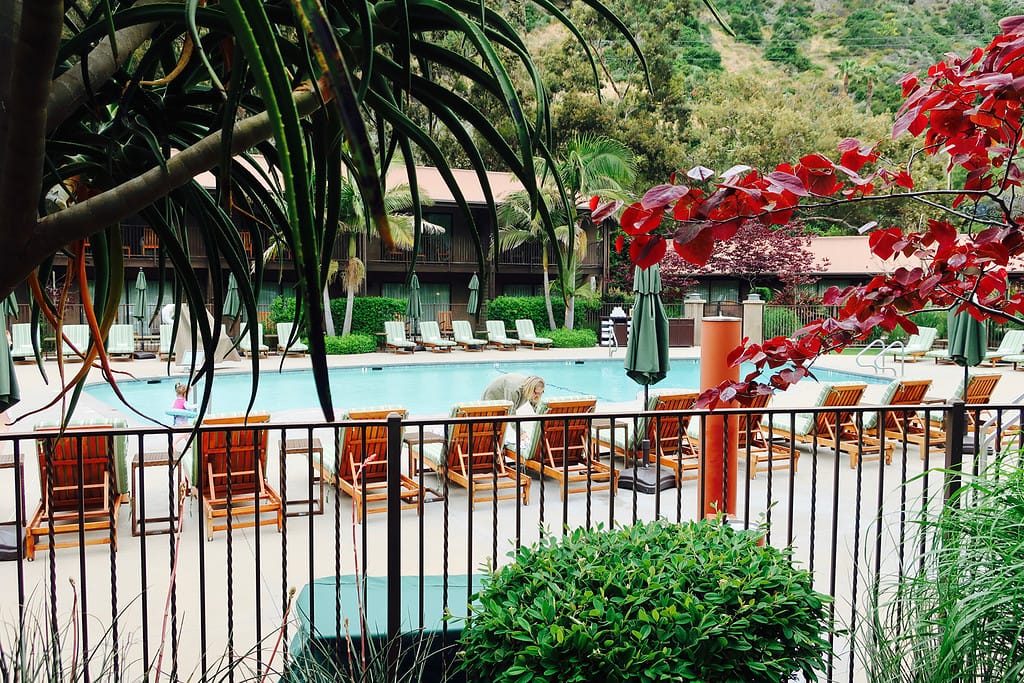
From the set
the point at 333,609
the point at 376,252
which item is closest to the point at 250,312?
the point at 333,609

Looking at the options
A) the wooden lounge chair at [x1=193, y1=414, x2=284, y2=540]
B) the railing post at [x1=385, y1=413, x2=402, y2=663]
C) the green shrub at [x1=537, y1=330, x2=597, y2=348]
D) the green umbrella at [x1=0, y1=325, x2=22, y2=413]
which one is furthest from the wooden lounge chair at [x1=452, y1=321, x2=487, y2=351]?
the railing post at [x1=385, y1=413, x2=402, y2=663]

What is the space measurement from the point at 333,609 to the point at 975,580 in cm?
262

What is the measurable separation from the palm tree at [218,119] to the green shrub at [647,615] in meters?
1.51

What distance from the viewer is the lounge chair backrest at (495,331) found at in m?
27.7

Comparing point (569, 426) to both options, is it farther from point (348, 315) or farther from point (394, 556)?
point (348, 315)

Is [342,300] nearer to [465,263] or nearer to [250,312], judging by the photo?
[465,263]

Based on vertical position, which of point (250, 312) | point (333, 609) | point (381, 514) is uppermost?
point (250, 312)

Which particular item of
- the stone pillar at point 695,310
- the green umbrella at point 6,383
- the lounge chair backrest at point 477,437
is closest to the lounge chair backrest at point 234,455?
the green umbrella at point 6,383

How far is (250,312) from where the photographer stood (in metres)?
1.47

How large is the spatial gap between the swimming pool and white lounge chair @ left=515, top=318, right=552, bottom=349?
3.65m

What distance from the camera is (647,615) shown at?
8.14ft

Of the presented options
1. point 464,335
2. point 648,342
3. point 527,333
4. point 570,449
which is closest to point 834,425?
point 648,342

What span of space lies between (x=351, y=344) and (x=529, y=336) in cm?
595

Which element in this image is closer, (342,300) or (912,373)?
(912,373)
